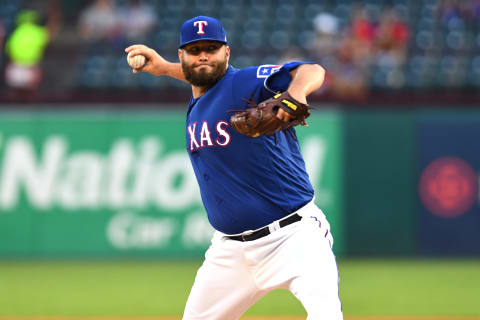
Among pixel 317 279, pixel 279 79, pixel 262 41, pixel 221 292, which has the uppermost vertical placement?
pixel 262 41

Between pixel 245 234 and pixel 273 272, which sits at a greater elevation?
pixel 245 234

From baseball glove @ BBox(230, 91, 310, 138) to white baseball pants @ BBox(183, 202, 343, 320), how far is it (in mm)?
716

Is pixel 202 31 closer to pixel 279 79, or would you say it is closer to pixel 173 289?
pixel 279 79

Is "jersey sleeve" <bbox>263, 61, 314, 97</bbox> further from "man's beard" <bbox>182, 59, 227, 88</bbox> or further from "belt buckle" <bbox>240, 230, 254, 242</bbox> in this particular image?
"belt buckle" <bbox>240, 230, 254, 242</bbox>

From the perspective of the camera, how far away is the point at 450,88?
1320 cm

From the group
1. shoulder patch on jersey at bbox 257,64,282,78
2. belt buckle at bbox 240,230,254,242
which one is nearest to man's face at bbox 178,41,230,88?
shoulder patch on jersey at bbox 257,64,282,78

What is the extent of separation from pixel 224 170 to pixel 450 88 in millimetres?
9246

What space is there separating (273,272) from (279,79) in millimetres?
1021

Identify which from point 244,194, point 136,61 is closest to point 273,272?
point 244,194

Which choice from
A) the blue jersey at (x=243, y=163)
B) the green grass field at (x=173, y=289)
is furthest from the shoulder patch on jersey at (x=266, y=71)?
the green grass field at (x=173, y=289)

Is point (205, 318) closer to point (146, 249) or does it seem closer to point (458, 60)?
point (146, 249)

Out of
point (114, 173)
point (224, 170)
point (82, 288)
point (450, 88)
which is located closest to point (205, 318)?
point (224, 170)

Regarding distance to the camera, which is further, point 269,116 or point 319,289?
point 319,289

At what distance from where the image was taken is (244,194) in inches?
181
